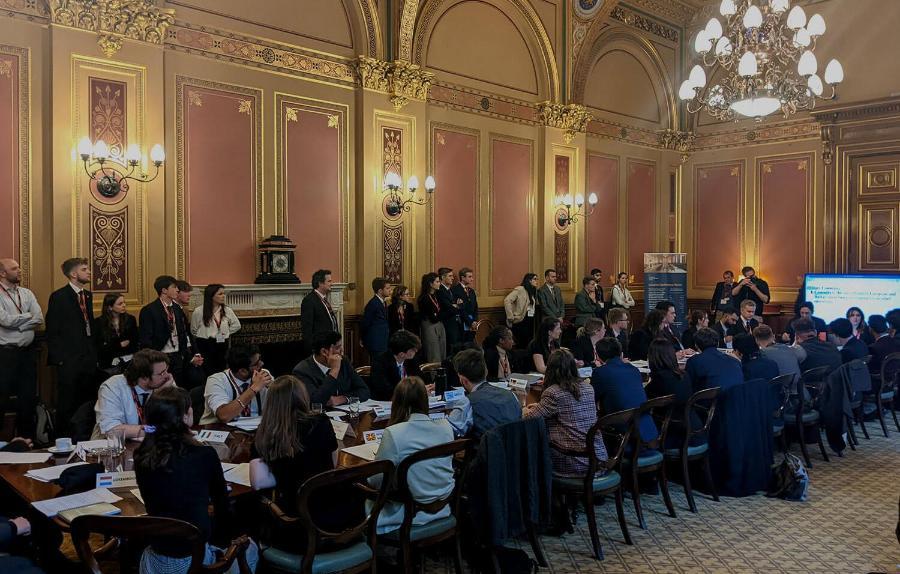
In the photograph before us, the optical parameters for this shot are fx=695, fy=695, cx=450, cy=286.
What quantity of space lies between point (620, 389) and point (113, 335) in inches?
173

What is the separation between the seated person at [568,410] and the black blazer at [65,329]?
3.92m

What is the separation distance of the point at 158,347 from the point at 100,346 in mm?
510

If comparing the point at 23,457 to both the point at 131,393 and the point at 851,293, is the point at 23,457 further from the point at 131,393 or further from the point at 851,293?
the point at 851,293

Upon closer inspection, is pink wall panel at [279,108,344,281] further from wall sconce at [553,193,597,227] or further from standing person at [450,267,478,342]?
wall sconce at [553,193,597,227]

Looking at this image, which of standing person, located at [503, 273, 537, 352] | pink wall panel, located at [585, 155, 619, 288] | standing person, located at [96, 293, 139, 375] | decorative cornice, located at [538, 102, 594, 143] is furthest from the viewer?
pink wall panel, located at [585, 155, 619, 288]

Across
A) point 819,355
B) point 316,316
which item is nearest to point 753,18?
point 819,355

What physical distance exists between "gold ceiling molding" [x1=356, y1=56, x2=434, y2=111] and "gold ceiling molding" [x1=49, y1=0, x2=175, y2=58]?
2.40m

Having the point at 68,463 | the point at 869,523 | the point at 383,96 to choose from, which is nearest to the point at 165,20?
the point at 383,96

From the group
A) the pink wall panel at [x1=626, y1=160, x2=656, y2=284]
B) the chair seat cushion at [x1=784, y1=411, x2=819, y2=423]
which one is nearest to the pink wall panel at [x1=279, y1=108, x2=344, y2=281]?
the chair seat cushion at [x1=784, y1=411, x2=819, y2=423]

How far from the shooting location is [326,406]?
15.0 feet

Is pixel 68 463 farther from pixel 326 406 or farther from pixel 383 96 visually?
pixel 383 96

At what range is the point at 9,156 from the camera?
6.11 metres

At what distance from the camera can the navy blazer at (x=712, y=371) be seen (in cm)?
512

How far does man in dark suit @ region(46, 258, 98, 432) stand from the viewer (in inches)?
225
